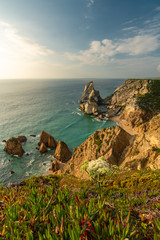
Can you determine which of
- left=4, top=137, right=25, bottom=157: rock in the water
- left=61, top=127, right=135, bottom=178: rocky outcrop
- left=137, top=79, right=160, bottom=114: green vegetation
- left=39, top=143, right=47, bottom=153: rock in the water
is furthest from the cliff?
left=137, top=79, right=160, bottom=114: green vegetation

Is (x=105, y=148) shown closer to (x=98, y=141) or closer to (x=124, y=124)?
(x=98, y=141)

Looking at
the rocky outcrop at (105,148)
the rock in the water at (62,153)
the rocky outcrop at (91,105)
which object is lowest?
the rock in the water at (62,153)

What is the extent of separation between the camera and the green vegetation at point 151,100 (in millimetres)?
58969

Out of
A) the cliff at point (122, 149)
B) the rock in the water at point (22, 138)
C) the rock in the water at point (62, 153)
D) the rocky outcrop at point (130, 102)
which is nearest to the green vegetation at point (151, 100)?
the rocky outcrop at point (130, 102)

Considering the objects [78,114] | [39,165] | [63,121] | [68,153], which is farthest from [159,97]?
[39,165]

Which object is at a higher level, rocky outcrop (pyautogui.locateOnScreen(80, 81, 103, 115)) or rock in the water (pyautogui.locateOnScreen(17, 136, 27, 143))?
rocky outcrop (pyautogui.locateOnScreen(80, 81, 103, 115))

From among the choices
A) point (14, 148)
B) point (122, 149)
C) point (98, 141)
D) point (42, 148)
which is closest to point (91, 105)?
point (42, 148)

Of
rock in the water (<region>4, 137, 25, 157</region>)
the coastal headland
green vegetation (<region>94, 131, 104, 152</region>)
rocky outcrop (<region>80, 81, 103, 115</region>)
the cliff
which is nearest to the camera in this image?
the coastal headland

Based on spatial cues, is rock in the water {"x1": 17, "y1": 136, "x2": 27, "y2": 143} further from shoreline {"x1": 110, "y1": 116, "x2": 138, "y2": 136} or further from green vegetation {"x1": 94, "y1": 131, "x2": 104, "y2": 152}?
shoreline {"x1": 110, "y1": 116, "x2": 138, "y2": 136}

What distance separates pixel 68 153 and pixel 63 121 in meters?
29.1

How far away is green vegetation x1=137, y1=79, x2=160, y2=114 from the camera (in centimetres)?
5897

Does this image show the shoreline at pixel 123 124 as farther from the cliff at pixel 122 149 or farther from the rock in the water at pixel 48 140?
the rock in the water at pixel 48 140

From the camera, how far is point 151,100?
65312mm

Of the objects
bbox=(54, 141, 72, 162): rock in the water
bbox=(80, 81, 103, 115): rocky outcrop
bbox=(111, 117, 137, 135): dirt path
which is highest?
bbox=(80, 81, 103, 115): rocky outcrop
